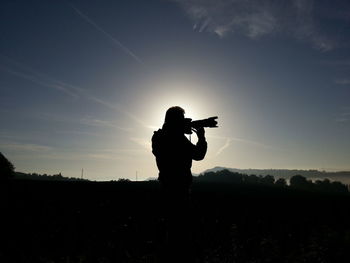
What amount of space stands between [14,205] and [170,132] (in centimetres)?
1771

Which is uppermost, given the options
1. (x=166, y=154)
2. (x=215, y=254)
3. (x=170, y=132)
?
(x=170, y=132)

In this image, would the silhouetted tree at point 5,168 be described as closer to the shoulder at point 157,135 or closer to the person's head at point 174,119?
the shoulder at point 157,135

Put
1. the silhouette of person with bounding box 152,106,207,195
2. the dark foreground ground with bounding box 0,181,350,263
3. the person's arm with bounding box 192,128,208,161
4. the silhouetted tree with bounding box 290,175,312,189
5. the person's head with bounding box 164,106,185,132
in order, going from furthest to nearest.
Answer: the silhouetted tree with bounding box 290,175,312,189 < the dark foreground ground with bounding box 0,181,350,263 < the person's head with bounding box 164,106,185,132 < the person's arm with bounding box 192,128,208,161 < the silhouette of person with bounding box 152,106,207,195

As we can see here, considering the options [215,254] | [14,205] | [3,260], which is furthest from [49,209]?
[215,254]

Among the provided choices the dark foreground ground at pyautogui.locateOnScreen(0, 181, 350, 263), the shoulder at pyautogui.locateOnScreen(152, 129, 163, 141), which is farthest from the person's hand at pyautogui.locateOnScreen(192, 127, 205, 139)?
the dark foreground ground at pyautogui.locateOnScreen(0, 181, 350, 263)

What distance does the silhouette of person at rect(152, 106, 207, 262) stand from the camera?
3725 millimetres

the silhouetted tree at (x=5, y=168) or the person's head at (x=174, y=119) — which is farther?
the silhouetted tree at (x=5, y=168)

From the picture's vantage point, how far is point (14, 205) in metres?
18.1

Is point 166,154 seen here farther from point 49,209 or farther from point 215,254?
point 49,209

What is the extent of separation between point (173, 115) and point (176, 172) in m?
0.81

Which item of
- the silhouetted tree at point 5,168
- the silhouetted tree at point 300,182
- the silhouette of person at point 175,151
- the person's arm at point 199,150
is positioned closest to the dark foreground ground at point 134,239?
the silhouette of person at point 175,151

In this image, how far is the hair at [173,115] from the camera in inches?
163

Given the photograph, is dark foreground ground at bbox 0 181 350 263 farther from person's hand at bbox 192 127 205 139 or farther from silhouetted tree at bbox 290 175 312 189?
silhouetted tree at bbox 290 175 312 189

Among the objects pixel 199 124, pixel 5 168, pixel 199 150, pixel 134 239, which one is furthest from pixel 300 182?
pixel 199 150
